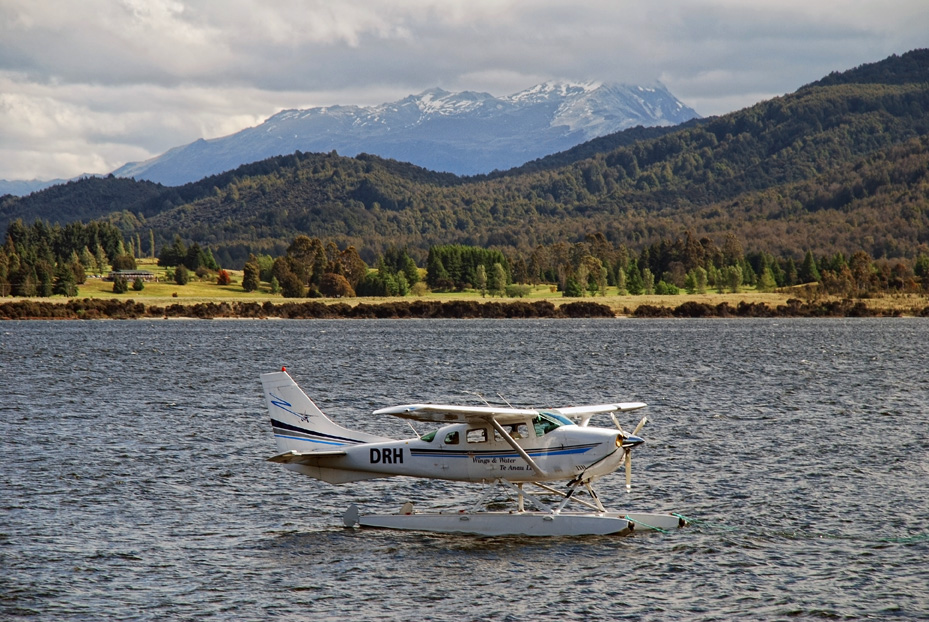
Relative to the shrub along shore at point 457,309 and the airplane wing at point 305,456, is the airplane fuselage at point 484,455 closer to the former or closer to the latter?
the airplane wing at point 305,456

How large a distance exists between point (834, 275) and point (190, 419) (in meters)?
173

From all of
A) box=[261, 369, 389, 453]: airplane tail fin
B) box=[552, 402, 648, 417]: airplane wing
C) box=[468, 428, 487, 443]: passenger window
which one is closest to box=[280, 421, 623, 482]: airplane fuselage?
box=[468, 428, 487, 443]: passenger window

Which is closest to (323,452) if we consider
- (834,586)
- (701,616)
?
(701,616)

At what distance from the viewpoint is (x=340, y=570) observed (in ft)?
66.8

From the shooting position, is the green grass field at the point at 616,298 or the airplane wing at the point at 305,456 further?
the green grass field at the point at 616,298

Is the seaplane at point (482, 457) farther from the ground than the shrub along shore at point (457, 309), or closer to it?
closer to it

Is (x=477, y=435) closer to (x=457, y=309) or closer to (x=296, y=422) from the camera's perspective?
(x=296, y=422)

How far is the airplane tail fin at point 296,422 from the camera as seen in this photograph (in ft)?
80.0

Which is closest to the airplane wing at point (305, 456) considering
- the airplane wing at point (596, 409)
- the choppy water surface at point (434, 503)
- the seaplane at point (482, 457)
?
the seaplane at point (482, 457)

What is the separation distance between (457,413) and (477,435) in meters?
1.19

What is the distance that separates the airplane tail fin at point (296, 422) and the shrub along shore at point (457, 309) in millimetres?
154411

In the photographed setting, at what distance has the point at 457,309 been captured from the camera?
188 metres

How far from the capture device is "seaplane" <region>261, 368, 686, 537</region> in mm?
21469

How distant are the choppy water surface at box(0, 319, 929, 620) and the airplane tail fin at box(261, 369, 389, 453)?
2.06 m
